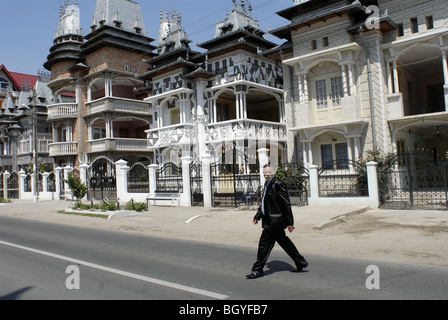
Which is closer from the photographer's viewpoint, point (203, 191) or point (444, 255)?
point (444, 255)

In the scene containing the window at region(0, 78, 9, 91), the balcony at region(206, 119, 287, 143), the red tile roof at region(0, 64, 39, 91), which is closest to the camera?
the balcony at region(206, 119, 287, 143)

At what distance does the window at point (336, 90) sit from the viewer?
65.2 ft

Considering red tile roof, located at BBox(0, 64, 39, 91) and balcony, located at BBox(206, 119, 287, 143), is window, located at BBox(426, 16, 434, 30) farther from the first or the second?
red tile roof, located at BBox(0, 64, 39, 91)

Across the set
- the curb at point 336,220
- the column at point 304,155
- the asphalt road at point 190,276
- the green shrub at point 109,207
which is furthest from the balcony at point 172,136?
the asphalt road at point 190,276

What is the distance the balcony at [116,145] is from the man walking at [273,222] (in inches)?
1089

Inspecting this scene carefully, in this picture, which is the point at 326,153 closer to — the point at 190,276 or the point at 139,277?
the point at 190,276

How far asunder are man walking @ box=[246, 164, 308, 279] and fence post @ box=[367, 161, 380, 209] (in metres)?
9.73

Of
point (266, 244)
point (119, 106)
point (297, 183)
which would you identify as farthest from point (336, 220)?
point (119, 106)

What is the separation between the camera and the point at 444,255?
8.02m

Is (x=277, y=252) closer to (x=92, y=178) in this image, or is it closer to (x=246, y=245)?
(x=246, y=245)

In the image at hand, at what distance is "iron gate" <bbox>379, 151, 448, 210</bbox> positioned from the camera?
46.8 feet

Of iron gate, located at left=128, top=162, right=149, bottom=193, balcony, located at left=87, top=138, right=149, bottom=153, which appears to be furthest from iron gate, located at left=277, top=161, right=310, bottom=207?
balcony, located at left=87, top=138, right=149, bottom=153
